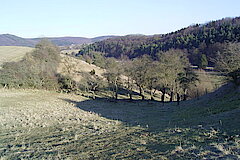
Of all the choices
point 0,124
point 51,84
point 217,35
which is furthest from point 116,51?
point 0,124

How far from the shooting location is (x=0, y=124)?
15.8m

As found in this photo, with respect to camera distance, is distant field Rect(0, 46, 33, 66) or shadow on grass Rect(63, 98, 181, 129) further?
distant field Rect(0, 46, 33, 66)

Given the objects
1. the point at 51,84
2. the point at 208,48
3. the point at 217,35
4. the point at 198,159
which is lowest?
the point at 51,84

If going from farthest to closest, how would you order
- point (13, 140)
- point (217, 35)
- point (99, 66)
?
1. point (217, 35)
2. point (99, 66)
3. point (13, 140)

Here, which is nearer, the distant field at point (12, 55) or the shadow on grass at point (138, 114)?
the shadow on grass at point (138, 114)

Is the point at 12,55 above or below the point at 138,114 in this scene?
above

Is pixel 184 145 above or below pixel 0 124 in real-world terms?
above

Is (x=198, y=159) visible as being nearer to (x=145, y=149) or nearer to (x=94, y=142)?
(x=145, y=149)

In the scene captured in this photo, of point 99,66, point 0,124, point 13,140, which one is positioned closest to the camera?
point 13,140

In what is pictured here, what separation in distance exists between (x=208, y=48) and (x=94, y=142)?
98.8m

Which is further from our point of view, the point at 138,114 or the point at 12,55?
the point at 12,55

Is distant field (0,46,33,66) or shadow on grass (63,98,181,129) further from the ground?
distant field (0,46,33,66)

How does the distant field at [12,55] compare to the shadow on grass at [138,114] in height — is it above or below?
above

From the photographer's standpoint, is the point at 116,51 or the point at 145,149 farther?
the point at 116,51
